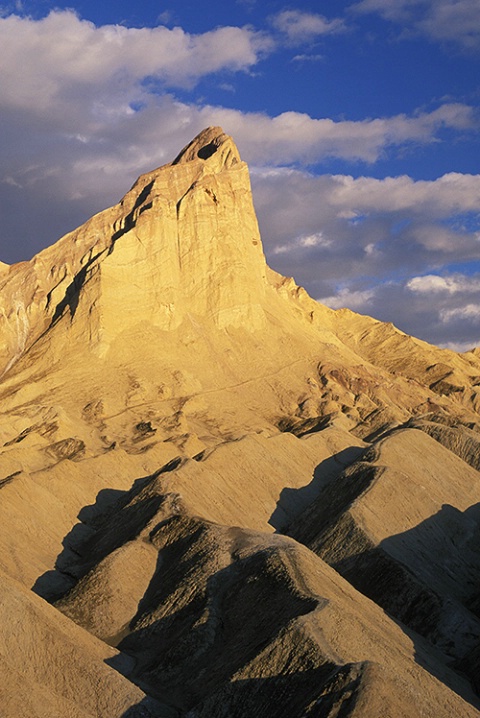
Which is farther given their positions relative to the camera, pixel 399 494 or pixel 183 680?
pixel 399 494

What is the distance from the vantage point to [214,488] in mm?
52156

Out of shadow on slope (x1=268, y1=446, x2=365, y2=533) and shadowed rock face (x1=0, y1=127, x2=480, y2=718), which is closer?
shadowed rock face (x1=0, y1=127, x2=480, y2=718)

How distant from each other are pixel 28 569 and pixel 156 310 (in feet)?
162

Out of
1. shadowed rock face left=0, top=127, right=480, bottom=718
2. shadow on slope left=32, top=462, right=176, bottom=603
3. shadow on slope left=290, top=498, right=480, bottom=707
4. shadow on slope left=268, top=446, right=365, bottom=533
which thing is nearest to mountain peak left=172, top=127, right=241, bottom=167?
shadowed rock face left=0, top=127, right=480, bottom=718

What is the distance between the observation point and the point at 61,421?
71062 mm

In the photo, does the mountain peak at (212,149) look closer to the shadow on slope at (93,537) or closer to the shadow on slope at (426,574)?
the shadow on slope at (93,537)

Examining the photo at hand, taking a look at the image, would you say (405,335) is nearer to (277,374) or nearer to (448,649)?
(277,374)

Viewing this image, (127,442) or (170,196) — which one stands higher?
(170,196)

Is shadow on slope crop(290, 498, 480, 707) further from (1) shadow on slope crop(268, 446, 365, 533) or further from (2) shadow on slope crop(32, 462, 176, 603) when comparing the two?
(2) shadow on slope crop(32, 462, 176, 603)

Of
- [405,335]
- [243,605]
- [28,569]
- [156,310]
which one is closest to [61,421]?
[156,310]

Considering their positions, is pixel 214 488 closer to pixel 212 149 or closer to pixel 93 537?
pixel 93 537

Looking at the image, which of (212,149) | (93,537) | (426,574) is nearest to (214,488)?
(93,537)

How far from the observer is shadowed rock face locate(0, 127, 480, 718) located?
26547 millimetres

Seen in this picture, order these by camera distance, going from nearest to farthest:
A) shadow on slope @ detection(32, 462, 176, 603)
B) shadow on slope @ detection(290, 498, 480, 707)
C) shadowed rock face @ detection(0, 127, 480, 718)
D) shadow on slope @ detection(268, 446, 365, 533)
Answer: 1. shadowed rock face @ detection(0, 127, 480, 718)
2. shadow on slope @ detection(290, 498, 480, 707)
3. shadow on slope @ detection(32, 462, 176, 603)
4. shadow on slope @ detection(268, 446, 365, 533)
